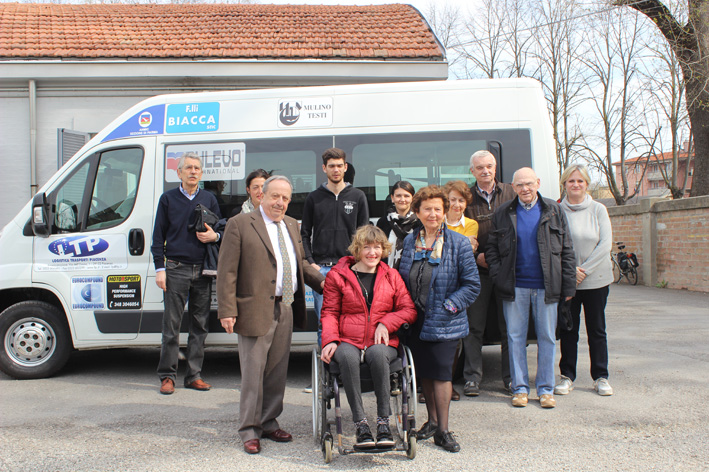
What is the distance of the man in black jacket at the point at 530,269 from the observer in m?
4.79

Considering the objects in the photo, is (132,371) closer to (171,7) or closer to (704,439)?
(704,439)

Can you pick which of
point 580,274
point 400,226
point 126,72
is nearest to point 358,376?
point 400,226

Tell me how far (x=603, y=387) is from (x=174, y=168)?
4329 millimetres

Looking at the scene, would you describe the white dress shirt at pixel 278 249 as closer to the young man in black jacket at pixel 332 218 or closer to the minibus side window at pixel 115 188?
the young man in black jacket at pixel 332 218

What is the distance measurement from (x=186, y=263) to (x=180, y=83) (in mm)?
7022

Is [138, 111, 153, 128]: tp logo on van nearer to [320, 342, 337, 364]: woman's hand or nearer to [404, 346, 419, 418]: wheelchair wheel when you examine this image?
[320, 342, 337, 364]: woman's hand

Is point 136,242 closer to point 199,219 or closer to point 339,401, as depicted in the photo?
point 199,219

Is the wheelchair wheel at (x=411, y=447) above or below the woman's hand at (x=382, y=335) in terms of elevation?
below

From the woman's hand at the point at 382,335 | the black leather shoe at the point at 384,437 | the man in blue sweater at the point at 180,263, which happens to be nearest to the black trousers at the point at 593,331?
the woman's hand at the point at 382,335

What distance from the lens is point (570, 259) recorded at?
15.9ft

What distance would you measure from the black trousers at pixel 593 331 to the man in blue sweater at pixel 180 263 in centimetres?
319

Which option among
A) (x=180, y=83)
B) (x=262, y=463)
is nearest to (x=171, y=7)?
(x=180, y=83)

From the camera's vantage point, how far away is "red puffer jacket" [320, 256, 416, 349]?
393 cm

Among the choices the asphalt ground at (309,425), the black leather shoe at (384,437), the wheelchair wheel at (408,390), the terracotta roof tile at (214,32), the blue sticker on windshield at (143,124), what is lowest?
the asphalt ground at (309,425)
